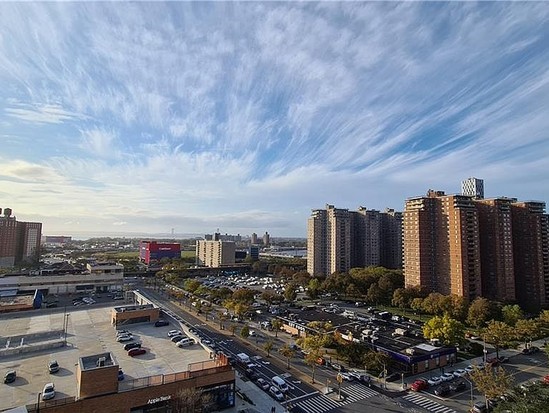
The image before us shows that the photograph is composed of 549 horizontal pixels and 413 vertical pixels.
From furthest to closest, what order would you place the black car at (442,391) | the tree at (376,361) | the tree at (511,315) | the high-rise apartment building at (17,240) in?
the high-rise apartment building at (17,240) < the tree at (511,315) < the tree at (376,361) < the black car at (442,391)

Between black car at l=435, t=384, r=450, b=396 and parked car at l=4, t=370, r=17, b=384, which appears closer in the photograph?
parked car at l=4, t=370, r=17, b=384

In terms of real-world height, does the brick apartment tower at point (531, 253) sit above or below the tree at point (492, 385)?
above

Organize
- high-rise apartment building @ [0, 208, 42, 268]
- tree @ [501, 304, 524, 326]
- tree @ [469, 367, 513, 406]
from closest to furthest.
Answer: tree @ [469, 367, 513, 406] → tree @ [501, 304, 524, 326] → high-rise apartment building @ [0, 208, 42, 268]

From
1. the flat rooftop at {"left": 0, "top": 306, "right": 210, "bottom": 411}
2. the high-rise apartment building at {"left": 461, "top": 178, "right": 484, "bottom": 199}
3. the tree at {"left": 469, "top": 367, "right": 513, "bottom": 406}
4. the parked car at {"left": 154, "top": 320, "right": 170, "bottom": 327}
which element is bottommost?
the tree at {"left": 469, "top": 367, "right": 513, "bottom": 406}

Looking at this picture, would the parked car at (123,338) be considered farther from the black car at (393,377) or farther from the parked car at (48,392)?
the black car at (393,377)

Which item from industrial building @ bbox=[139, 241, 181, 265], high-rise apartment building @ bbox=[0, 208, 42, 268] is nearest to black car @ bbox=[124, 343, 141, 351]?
industrial building @ bbox=[139, 241, 181, 265]

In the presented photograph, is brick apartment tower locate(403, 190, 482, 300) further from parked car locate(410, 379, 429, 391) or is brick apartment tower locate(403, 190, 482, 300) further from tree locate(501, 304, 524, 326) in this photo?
parked car locate(410, 379, 429, 391)

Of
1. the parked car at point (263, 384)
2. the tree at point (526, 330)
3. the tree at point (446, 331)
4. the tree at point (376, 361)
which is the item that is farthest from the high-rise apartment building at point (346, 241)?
the parked car at point (263, 384)

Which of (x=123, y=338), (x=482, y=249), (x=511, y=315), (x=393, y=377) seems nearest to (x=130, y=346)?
(x=123, y=338)
